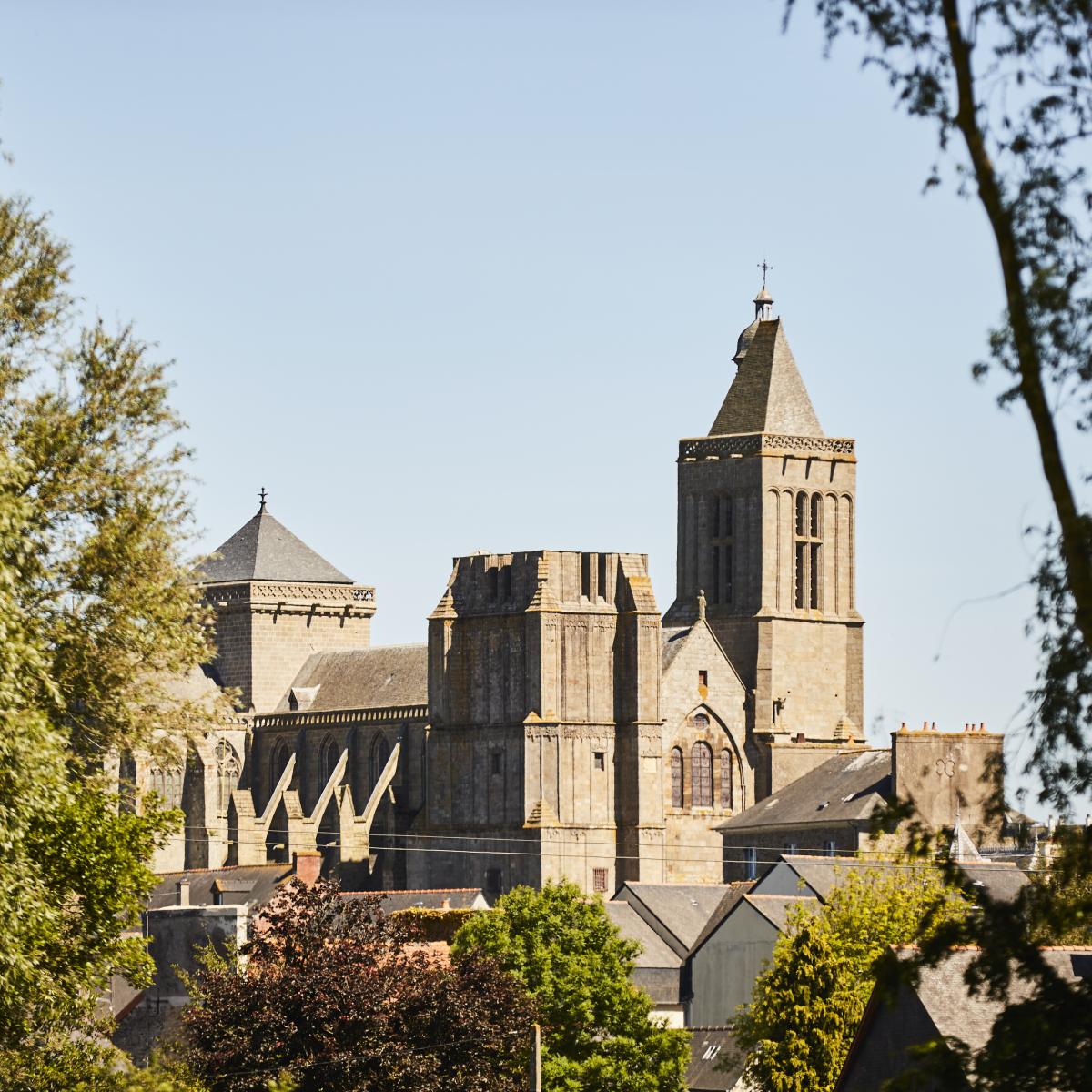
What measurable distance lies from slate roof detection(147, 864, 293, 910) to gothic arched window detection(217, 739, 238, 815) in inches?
740

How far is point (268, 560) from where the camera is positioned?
129 metres

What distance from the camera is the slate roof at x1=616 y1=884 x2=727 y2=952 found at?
79812 mm

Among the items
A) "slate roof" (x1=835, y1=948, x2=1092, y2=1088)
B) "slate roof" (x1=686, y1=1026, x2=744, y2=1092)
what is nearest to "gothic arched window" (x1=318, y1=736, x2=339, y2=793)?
"slate roof" (x1=686, y1=1026, x2=744, y2=1092)

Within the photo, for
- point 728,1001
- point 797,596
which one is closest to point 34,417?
point 728,1001

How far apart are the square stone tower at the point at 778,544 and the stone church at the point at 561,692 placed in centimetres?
11

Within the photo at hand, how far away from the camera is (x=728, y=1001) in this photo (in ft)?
231

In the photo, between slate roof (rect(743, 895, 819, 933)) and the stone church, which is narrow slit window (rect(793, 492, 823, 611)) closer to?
the stone church

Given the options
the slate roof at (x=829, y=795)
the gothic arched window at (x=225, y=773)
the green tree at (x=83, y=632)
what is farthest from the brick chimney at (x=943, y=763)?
the green tree at (x=83, y=632)

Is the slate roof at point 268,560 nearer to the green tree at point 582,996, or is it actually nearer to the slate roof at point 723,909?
the slate roof at point 723,909

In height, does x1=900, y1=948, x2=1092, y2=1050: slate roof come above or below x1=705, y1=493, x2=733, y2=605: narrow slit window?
below

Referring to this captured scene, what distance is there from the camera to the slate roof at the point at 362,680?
118 m

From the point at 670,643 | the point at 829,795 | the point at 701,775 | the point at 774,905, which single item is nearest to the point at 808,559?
the point at 670,643

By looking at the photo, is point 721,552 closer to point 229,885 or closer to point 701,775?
point 701,775

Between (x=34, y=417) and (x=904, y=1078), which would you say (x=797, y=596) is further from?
(x=904, y=1078)
